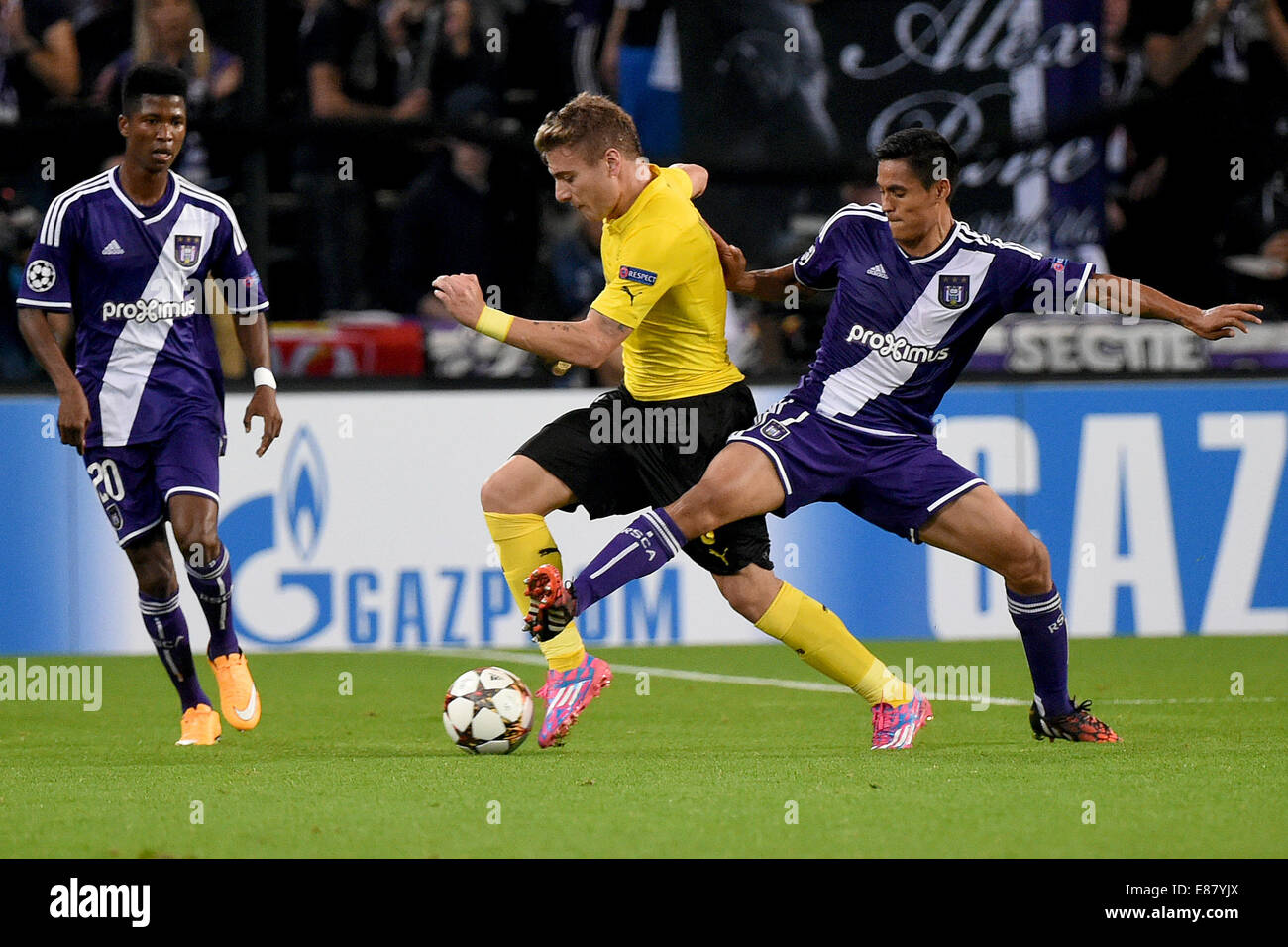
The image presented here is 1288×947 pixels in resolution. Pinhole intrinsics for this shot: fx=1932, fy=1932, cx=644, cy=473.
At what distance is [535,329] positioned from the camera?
5.86m

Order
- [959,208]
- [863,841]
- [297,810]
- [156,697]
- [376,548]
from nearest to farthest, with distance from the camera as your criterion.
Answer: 1. [863,841]
2. [297,810]
3. [156,697]
4. [376,548]
5. [959,208]

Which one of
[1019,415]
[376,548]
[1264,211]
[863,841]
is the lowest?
[863,841]

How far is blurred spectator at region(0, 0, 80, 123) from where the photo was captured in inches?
447

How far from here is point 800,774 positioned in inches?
218

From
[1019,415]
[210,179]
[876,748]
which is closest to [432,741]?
[876,748]

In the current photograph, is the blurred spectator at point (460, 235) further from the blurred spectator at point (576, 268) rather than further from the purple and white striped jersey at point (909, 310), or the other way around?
the purple and white striped jersey at point (909, 310)

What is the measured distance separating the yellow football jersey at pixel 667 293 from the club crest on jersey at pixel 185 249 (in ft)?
4.93

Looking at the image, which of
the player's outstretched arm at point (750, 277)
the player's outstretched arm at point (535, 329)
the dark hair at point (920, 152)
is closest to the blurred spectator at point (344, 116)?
the player's outstretched arm at point (750, 277)

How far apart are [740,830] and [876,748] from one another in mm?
1707

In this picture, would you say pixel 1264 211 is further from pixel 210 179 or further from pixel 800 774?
pixel 800 774

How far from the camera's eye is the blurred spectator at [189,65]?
37.1 feet

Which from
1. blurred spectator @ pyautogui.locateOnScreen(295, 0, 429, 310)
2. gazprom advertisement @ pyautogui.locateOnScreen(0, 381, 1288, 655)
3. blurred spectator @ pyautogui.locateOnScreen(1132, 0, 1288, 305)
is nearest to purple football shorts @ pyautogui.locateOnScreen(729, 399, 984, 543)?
gazprom advertisement @ pyautogui.locateOnScreen(0, 381, 1288, 655)
